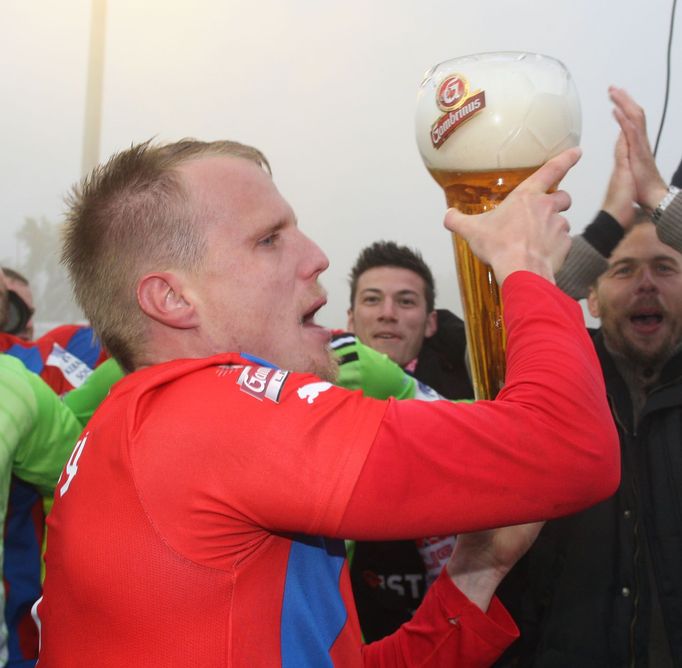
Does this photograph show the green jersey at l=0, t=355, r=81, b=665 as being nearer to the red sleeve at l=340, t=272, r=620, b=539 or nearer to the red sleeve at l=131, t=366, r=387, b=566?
the red sleeve at l=131, t=366, r=387, b=566

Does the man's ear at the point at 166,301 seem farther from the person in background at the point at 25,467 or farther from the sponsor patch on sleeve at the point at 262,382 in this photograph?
the person in background at the point at 25,467

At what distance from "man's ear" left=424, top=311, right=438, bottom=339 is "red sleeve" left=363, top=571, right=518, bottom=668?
6.10 feet

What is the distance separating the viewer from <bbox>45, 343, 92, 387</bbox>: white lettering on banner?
7.75ft

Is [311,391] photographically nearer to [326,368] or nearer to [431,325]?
[326,368]

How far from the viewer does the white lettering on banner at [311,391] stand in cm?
61

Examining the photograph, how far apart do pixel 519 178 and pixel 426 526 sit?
39 centimetres

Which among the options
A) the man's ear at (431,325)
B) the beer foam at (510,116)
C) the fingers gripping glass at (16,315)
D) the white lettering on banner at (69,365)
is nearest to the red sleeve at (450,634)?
the beer foam at (510,116)

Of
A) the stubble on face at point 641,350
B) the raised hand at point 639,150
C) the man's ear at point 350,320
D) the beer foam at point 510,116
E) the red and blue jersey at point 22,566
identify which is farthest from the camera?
the man's ear at point 350,320


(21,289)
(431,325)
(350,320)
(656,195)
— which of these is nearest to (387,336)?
(431,325)

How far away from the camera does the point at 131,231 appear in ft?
2.59

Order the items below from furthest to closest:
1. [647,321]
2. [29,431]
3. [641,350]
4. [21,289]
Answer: [21,289] → [647,321] → [641,350] → [29,431]

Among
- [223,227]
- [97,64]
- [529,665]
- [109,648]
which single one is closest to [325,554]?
[109,648]

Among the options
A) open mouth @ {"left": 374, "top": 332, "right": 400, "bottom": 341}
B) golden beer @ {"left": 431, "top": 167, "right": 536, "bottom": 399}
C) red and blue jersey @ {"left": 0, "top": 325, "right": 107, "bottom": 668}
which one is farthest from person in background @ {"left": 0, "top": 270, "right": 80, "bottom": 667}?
open mouth @ {"left": 374, "top": 332, "right": 400, "bottom": 341}

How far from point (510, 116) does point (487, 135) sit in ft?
0.09
